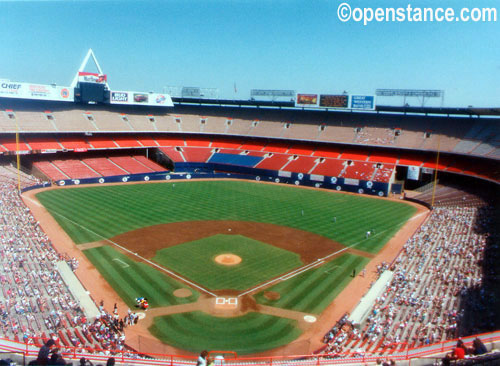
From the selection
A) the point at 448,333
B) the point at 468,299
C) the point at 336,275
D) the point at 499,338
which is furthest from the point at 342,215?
the point at 499,338

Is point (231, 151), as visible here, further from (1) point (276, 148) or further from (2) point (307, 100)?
(2) point (307, 100)

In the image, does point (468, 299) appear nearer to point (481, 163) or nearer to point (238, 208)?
point (238, 208)

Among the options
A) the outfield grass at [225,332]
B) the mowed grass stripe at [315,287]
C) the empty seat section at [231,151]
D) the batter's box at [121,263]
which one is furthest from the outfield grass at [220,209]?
the empty seat section at [231,151]

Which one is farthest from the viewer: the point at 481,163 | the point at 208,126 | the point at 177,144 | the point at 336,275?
the point at 208,126

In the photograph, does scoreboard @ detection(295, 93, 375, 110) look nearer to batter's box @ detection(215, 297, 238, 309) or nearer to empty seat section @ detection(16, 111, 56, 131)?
empty seat section @ detection(16, 111, 56, 131)

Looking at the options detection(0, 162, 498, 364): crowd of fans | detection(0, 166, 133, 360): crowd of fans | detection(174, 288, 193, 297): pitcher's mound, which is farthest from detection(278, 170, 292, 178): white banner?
detection(174, 288, 193, 297): pitcher's mound

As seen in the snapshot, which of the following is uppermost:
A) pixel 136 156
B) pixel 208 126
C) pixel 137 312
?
pixel 208 126

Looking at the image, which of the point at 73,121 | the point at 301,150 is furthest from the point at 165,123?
the point at 301,150
